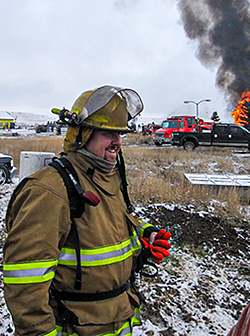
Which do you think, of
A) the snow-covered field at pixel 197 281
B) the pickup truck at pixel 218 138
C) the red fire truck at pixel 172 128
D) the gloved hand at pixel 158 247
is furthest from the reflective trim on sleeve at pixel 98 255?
the red fire truck at pixel 172 128

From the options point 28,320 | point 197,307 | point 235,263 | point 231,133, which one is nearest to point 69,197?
point 28,320

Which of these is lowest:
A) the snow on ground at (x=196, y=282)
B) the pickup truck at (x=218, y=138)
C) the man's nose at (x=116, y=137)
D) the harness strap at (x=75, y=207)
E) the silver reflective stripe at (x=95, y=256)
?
the snow on ground at (x=196, y=282)

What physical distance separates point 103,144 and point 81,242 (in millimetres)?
525

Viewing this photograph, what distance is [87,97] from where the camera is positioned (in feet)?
5.13

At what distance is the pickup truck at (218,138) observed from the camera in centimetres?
1680

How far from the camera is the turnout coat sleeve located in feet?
3.73

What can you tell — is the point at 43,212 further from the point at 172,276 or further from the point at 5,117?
the point at 5,117

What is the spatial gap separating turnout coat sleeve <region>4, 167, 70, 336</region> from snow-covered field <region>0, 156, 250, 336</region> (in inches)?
73.0

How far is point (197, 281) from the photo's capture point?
3.52 meters

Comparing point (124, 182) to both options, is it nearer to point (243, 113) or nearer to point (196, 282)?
point (196, 282)

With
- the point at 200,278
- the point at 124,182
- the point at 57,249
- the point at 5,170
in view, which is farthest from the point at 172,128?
the point at 57,249

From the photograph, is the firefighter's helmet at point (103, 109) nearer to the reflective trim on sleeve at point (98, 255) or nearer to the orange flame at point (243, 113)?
the reflective trim on sleeve at point (98, 255)

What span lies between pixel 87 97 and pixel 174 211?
4079mm

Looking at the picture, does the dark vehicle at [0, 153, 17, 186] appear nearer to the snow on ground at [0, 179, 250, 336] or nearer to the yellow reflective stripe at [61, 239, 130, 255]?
the snow on ground at [0, 179, 250, 336]
